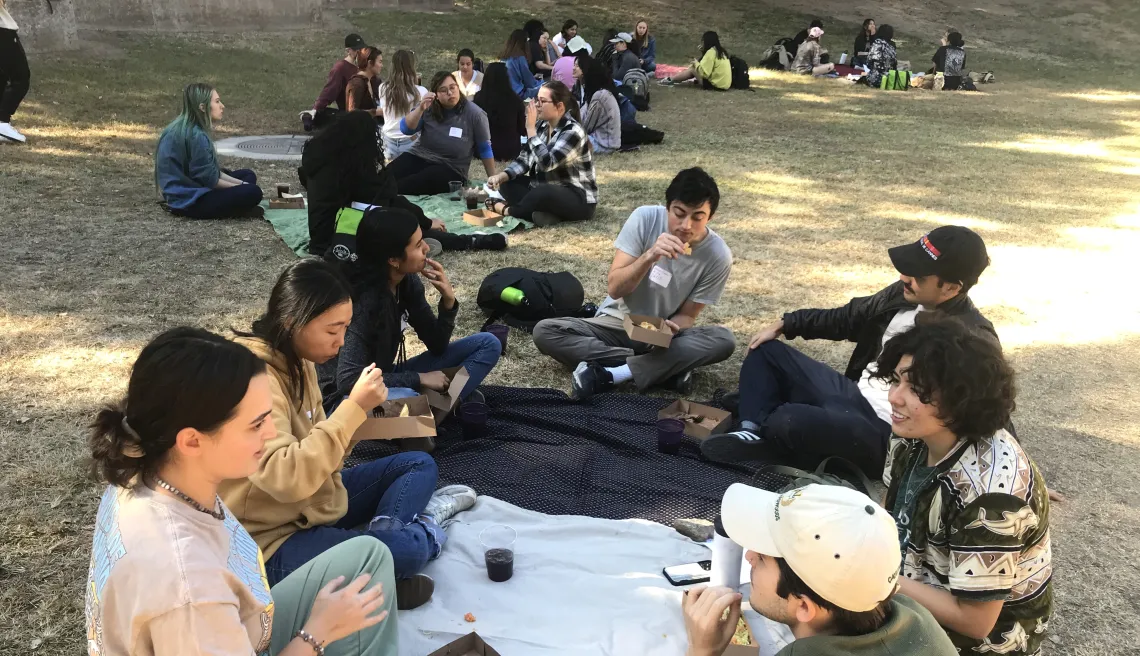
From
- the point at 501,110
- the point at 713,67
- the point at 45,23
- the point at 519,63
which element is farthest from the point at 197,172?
the point at 713,67

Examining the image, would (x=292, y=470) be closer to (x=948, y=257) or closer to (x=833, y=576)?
(x=833, y=576)

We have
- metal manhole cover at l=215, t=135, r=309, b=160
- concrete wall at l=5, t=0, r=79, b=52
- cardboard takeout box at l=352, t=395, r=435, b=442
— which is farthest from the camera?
concrete wall at l=5, t=0, r=79, b=52

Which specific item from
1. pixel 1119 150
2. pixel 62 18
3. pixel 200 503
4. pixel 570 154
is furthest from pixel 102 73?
pixel 1119 150

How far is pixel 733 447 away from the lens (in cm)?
410

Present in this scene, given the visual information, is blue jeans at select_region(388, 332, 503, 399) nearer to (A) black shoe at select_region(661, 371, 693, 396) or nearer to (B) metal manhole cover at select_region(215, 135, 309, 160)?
(A) black shoe at select_region(661, 371, 693, 396)

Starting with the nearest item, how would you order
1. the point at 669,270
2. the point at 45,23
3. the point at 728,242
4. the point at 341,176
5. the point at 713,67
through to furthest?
1. the point at 669,270
2. the point at 341,176
3. the point at 728,242
4. the point at 45,23
5. the point at 713,67

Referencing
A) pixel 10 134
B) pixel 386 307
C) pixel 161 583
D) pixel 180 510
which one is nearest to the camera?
pixel 161 583

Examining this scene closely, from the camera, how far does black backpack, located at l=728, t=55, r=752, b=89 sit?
16.6 meters

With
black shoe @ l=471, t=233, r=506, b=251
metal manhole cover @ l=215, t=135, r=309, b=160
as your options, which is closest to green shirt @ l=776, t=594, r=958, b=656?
black shoe @ l=471, t=233, r=506, b=251

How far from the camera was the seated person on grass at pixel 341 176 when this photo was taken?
19.7 feet

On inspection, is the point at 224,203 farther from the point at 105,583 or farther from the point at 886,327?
the point at 105,583

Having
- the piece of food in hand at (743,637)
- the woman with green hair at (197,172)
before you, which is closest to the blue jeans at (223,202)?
the woman with green hair at (197,172)

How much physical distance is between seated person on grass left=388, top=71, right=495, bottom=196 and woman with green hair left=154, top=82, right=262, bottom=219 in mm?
1654

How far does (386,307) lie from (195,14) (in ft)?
51.3
